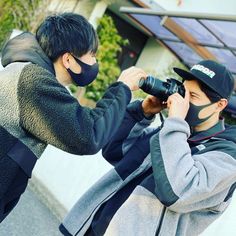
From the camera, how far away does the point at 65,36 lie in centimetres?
183

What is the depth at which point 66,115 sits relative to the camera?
1697 millimetres

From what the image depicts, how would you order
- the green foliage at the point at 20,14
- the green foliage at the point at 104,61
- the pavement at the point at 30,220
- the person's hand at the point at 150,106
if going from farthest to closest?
1. the green foliage at the point at 104,61
2. the green foliage at the point at 20,14
3. the pavement at the point at 30,220
4. the person's hand at the point at 150,106

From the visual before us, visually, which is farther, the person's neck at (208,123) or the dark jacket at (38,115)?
the person's neck at (208,123)

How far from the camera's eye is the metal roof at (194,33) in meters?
5.86

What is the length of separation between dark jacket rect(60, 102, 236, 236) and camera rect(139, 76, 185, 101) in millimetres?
234

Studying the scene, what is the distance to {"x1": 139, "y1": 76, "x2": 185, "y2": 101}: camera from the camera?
2.11m

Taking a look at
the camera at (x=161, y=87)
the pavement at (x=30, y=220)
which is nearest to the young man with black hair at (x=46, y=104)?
the camera at (x=161, y=87)

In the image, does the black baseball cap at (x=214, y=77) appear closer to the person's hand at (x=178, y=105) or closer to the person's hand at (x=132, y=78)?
the person's hand at (x=178, y=105)

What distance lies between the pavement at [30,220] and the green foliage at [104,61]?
457 centimetres

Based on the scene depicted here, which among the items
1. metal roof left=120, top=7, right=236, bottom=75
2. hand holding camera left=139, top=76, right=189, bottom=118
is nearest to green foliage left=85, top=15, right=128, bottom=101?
metal roof left=120, top=7, right=236, bottom=75

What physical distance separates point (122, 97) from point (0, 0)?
7780 mm

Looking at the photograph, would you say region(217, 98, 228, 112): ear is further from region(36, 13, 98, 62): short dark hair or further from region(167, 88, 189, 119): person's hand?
region(36, 13, 98, 62): short dark hair

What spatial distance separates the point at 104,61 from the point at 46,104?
320 inches

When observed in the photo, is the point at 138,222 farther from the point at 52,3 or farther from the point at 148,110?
the point at 52,3
